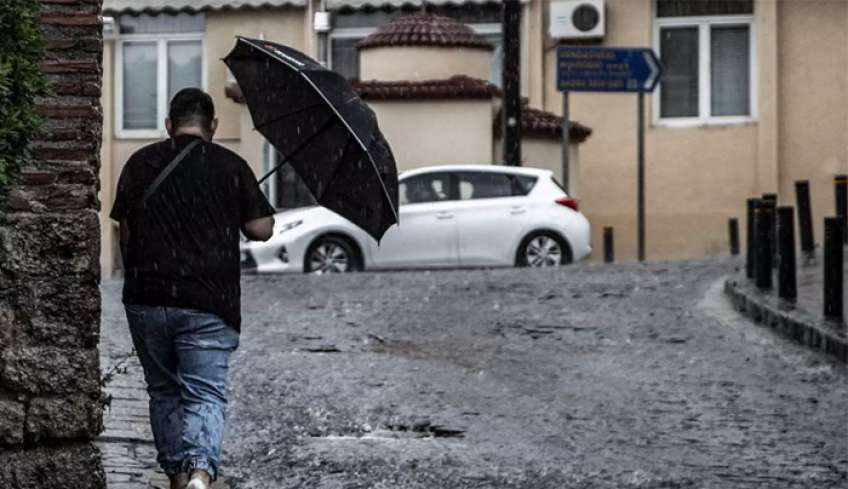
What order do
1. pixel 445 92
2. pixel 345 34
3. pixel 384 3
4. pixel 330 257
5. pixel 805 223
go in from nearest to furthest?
pixel 805 223
pixel 330 257
pixel 445 92
pixel 384 3
pixel 345 34

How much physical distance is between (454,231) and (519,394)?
12677 mm

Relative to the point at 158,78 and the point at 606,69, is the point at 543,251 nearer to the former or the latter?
the point at 606,69

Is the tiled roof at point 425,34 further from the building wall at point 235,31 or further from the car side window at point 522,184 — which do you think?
the car side window at point 522,184

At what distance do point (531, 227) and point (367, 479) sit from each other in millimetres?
15781

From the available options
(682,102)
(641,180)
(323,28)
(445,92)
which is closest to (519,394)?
(641,180)

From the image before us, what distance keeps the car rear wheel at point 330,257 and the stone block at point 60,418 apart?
53.6ft

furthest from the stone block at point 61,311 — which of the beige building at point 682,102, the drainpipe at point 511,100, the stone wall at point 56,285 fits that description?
the beige building at point 682,102

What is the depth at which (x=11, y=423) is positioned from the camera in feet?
25.3

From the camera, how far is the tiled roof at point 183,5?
32500 millimetres

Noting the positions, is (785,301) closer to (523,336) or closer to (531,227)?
(523,336)

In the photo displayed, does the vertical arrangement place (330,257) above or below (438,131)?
below

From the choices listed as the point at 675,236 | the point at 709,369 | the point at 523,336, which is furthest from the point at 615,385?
the point at 675,236

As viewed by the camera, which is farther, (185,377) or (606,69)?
(606,69)

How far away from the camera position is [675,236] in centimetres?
3127
